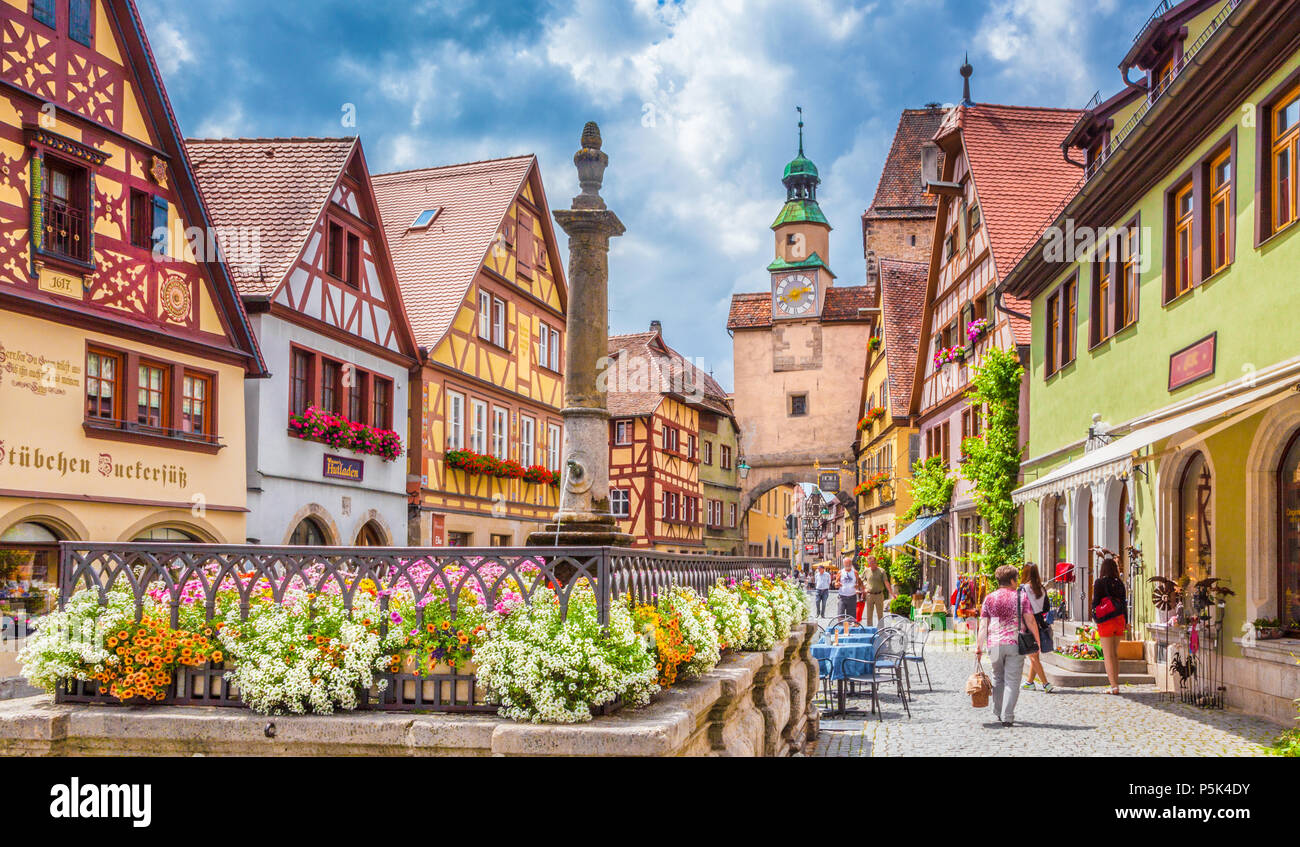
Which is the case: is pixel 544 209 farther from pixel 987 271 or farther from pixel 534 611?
pixel 534 611

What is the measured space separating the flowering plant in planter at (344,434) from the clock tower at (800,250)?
32.4 meters

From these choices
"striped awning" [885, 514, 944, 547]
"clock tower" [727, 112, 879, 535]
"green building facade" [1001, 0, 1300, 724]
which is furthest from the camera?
"clock tower" [727, 112, 879, 535]

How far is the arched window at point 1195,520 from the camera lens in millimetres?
12672

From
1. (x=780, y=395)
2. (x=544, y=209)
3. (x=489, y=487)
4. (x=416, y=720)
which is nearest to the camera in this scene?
(x=416, y=720)

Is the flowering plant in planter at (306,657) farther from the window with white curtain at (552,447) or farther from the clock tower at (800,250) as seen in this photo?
the clock tower at (800,250)

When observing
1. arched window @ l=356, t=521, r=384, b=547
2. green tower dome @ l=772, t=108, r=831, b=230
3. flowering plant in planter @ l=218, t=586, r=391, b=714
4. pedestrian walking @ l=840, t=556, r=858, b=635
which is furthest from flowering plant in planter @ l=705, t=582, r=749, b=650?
green tower dome @ l=772, t=108, r=831, b=230

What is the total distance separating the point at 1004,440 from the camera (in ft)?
71.6

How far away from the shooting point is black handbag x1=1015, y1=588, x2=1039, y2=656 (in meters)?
10.9

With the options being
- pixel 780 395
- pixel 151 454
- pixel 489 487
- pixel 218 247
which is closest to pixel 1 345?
pixel 151 454

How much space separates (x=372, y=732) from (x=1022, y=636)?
7526mm

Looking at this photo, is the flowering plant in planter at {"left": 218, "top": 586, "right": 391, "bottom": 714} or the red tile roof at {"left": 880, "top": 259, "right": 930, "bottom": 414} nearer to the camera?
the flowering plant in planter at {"left": 218, "top": 586, "right": 391, "bottom": 714}

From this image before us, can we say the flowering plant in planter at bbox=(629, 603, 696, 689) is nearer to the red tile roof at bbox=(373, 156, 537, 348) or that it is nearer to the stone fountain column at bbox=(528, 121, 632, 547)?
the stone fountain column at bbox=(528, 121, 632, 547)

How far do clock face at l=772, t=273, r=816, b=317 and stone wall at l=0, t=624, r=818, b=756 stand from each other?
152 ft

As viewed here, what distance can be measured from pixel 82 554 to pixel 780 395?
149 ft
